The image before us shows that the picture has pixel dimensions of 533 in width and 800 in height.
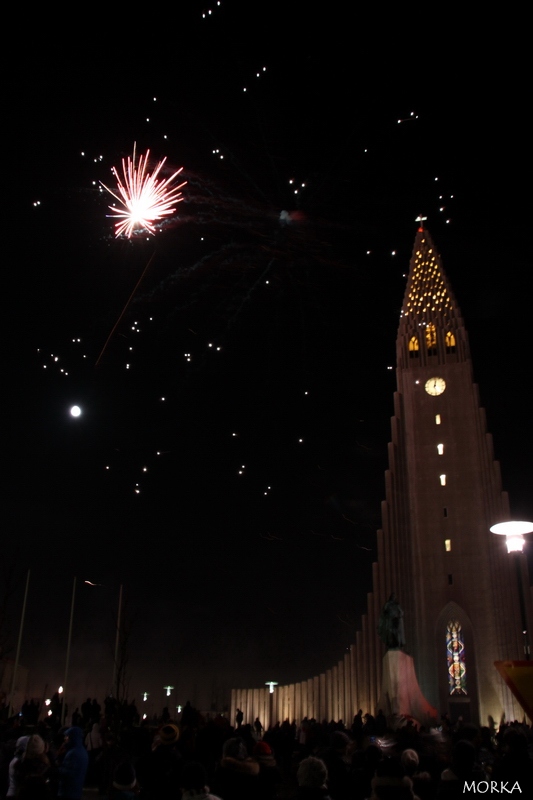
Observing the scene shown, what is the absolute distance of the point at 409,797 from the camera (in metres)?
5.44

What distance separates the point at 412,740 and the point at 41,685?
28723 mm

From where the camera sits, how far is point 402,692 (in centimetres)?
3048

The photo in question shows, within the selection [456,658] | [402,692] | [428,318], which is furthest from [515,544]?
[428,318]

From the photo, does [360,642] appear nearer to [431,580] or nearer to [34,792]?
[431,580]

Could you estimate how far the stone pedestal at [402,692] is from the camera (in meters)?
30.1

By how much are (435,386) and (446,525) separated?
748cm

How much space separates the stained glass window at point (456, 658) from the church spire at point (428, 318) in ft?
45.4

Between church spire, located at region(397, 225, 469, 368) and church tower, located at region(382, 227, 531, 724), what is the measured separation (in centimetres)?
6

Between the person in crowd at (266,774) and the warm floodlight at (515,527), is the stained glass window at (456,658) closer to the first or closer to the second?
the warm floodlight at (515,527)

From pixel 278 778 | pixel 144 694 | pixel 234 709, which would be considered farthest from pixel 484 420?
pixel 278 778

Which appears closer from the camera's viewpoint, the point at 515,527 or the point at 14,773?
the point at 14,773

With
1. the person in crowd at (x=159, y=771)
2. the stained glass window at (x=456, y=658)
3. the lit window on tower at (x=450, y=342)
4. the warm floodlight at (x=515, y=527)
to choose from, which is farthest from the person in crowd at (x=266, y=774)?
the lit window on tower at (x=450, y=342)

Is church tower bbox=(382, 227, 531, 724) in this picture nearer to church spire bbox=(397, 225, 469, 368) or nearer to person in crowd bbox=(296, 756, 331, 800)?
church spire bbox=(397, 225, 469, 368)

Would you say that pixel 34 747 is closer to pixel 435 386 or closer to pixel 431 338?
pixel 435 386
